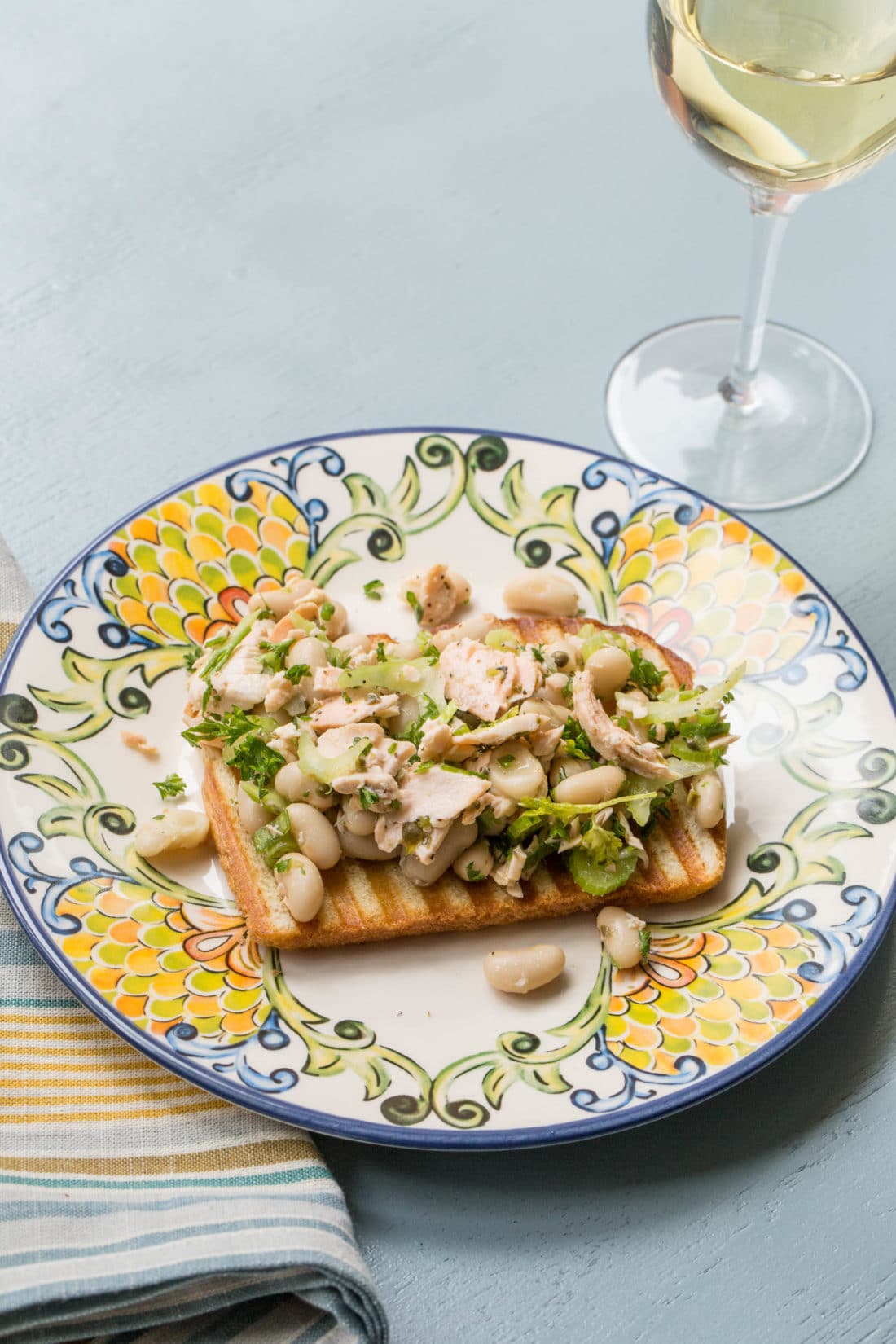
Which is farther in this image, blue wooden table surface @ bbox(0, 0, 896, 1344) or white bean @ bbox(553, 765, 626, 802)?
white bean @ bbox(553, 765, 626, 802)

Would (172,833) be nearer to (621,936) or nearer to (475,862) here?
(475,862)

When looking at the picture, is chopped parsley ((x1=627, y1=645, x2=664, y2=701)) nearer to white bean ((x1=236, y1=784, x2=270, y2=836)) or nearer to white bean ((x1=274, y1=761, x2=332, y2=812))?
white bean ((x1=274, y1=761, x2=332, y2=812))

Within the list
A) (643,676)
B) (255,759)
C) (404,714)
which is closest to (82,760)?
(255,759)

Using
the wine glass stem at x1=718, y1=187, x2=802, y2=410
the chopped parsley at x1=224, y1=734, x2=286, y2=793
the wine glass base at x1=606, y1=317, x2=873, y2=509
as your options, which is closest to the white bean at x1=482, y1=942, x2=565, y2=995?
the chopped parsley at x1=224, y1=734, x2=286, y2=793

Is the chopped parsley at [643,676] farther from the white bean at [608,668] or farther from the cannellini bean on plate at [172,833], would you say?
the cannellini bean on plate at [172,833]

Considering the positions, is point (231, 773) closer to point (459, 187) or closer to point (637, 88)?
point (459, 187)

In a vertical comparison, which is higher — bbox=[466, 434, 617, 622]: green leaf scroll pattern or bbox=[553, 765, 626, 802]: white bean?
bbox=[466, 434, 617, 622]: green leaf scroll pattern
